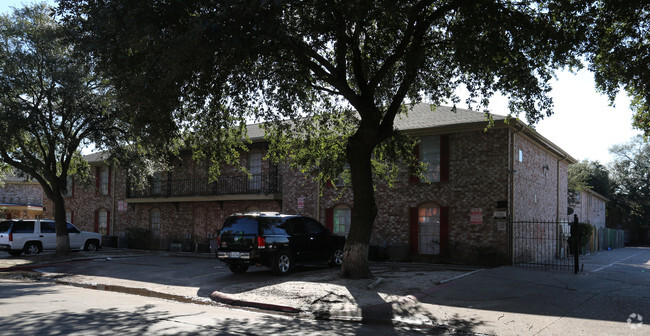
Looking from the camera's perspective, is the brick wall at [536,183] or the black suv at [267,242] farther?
the brick wall at [536,183]

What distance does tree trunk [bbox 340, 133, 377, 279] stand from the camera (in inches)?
501

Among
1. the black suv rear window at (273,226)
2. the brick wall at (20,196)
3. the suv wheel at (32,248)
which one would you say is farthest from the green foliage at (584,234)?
the brick wall at (20,196)

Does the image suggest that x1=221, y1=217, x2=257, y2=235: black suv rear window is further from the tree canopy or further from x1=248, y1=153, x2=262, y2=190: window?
x1=248, y1=153, x2=262, y2=190: window

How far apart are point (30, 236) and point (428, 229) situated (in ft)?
59.6

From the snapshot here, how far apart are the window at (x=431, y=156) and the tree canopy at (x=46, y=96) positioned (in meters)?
11.6

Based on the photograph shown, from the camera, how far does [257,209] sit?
25344 millimetres

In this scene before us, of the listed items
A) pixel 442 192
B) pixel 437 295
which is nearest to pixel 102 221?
pixel 442 192

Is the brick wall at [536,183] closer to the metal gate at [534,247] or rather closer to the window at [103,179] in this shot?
the metal gate at [534,247]

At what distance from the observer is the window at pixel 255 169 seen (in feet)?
83.1

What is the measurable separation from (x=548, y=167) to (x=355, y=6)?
1678 centimetres

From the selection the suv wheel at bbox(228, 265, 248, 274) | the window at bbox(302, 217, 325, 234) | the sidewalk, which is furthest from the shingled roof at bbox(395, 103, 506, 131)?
the suv wheel at bbox(228, 265, 248, 274)

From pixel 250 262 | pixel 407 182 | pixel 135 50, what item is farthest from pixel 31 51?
pixel 407 182

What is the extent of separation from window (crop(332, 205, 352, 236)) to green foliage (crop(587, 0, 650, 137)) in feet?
37.0

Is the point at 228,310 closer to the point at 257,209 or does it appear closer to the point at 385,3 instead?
the point at 385,3
